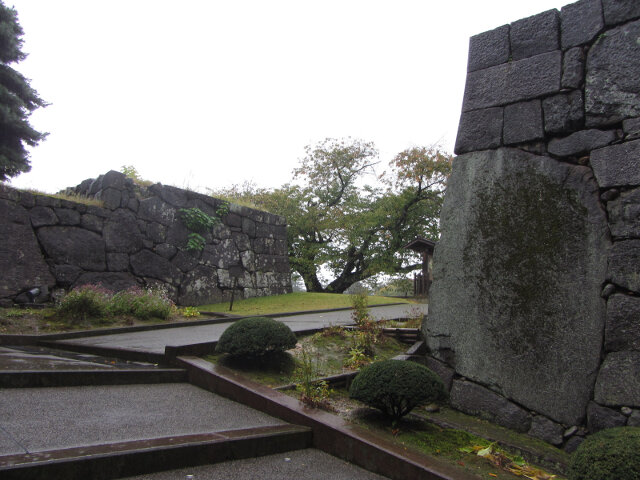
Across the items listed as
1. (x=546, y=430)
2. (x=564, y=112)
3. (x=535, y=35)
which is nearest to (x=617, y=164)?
(x=564, y=112)

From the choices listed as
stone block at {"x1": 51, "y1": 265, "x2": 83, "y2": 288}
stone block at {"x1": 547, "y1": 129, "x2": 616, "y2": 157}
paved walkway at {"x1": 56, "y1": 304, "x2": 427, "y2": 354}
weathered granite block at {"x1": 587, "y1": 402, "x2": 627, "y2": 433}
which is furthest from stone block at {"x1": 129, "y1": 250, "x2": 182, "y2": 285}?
weathered granite block at {"x1": 587, "y1": 402, "x2": 627, "y2": 433}

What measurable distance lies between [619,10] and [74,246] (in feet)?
30.9

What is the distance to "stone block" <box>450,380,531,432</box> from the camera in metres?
4.04

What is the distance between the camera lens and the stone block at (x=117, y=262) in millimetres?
9656

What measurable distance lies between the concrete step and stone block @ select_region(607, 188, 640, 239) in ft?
10.0

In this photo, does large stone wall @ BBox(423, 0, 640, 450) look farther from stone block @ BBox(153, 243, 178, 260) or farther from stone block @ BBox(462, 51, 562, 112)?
stone block @ BBox(153, 243, 178, 260)

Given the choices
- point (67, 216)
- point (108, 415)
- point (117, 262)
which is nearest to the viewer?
point (108, 415)

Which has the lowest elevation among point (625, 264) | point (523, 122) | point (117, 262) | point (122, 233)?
point (625, 264)

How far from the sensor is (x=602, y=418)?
357 centimetres

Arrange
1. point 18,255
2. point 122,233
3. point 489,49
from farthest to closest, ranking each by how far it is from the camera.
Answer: point 122,233 < point 18,255 < point 489,49

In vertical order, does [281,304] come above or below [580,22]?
below

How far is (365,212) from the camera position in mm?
21078

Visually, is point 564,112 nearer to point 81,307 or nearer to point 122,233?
point 81,307

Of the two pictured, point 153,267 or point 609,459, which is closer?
point 609,459
